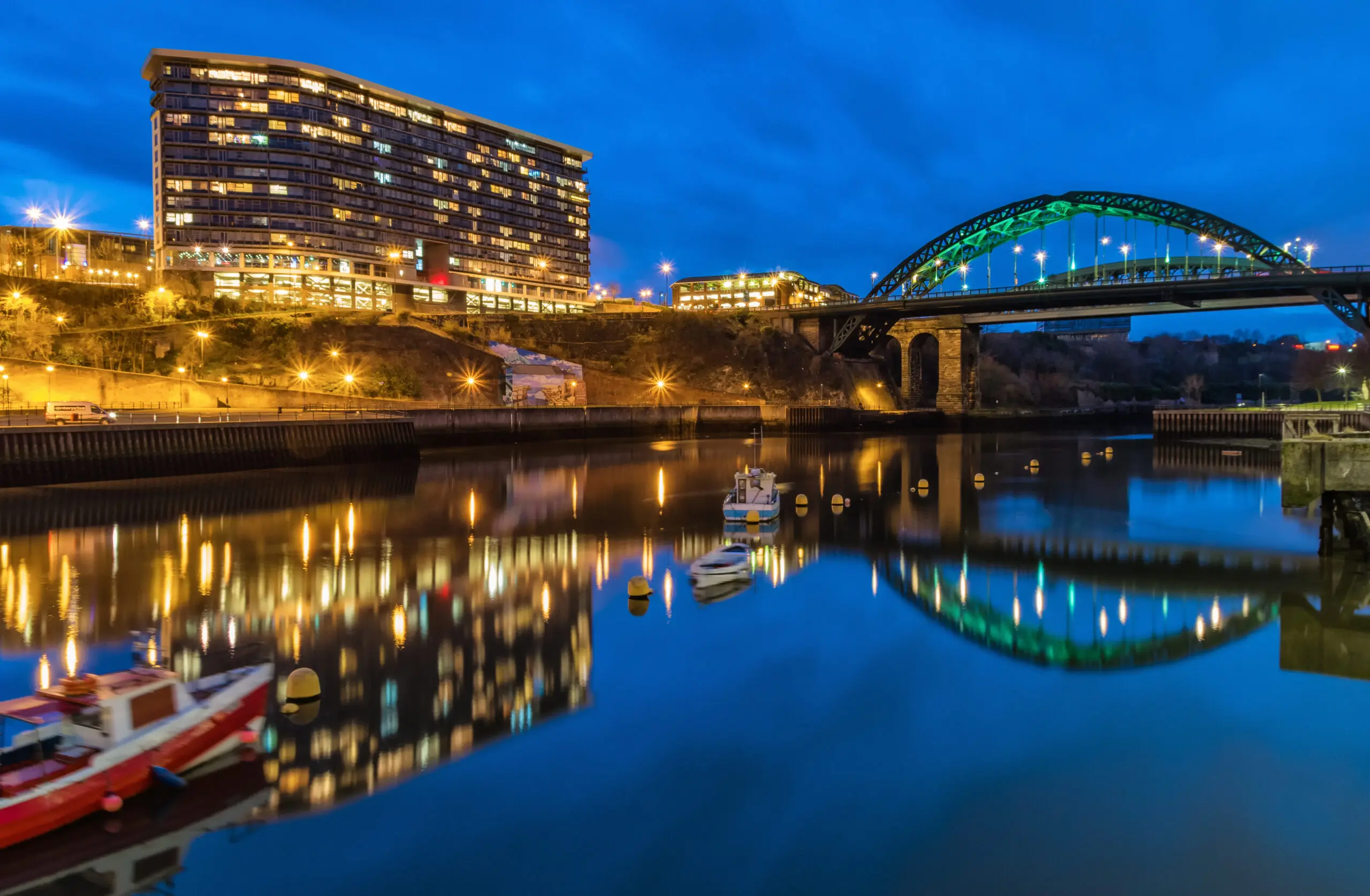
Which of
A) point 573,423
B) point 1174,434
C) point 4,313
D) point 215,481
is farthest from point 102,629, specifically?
point 1174,434

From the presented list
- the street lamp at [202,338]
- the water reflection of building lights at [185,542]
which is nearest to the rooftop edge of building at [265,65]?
the street lamp at [202,338]

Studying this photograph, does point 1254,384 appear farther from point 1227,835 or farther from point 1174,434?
point 1227,835

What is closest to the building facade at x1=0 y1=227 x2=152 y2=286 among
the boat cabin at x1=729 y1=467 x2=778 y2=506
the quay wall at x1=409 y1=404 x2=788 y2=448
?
the quay wall at x1=409 y1=404 x2=788 y2=448

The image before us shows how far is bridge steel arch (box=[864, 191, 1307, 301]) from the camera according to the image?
343ft

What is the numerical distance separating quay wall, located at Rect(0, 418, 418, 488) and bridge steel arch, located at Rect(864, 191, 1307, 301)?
78029 millimetres

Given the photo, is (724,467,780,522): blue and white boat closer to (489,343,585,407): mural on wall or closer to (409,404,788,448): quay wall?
(409,404,788,448): quay wall

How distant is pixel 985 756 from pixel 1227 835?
336cm

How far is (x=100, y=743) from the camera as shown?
11617mm

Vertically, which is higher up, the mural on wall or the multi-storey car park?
the multi-storey car park

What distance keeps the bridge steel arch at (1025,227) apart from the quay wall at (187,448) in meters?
78.0

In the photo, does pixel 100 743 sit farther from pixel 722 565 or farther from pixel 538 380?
pixel 538 380

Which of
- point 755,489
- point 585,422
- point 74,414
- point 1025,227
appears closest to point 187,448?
point 74,414

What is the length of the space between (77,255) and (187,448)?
114357 millimetres

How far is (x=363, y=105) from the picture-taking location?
135 metres
